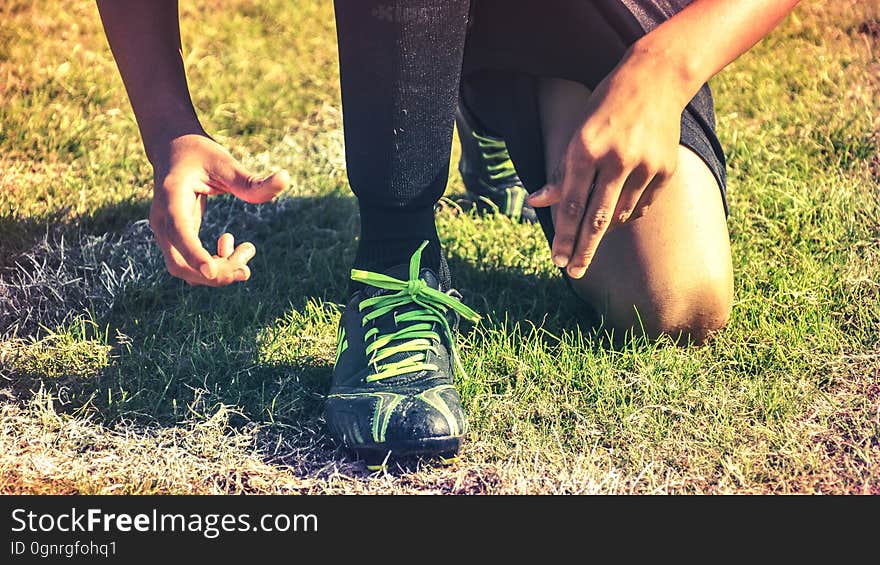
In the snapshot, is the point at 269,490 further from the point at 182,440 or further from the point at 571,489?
the point at 571,489

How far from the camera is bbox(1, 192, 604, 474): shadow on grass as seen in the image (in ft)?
6.06

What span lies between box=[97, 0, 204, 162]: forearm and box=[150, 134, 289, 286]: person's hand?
129 millimetres

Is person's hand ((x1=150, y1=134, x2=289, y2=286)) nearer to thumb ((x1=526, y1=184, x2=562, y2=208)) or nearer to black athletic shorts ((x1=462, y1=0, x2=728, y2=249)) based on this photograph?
thumb ((x1=526, y1=184, x2=562, y2=208))

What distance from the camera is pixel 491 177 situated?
2584mm

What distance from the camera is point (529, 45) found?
1.97 meters

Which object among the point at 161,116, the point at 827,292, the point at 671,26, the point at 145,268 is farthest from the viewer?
the point at 145,268

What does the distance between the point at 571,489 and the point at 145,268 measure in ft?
4.11

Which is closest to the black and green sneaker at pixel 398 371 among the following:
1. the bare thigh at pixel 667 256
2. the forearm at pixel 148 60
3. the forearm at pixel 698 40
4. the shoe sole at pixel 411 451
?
the shoe sole at pixel 411 451

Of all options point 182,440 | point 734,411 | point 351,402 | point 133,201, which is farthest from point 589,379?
point 133,201

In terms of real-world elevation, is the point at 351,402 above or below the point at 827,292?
below

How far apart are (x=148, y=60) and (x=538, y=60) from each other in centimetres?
81

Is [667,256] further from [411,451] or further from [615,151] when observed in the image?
[411,451]

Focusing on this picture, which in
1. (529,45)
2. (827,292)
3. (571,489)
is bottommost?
(571,489)

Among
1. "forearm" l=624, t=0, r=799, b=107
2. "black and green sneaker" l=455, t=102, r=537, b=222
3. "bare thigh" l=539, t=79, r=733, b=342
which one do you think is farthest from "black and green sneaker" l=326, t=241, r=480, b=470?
"black and green sneaker" l=455, t=102, r=537, b=222
